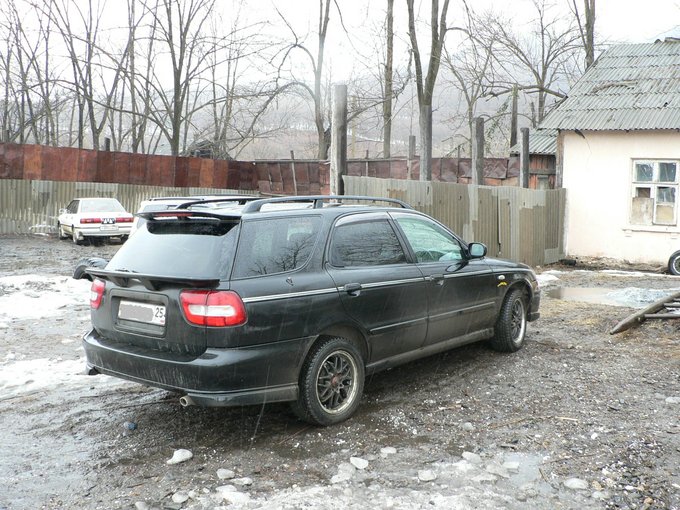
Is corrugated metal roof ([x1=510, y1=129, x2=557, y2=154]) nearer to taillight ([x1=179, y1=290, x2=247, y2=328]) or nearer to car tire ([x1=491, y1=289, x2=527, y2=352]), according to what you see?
car tire ([x1=491, y1=289, x2=527, y2=352])

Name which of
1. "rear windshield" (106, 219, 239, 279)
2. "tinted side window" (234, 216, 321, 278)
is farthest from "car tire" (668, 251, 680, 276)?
"rear windshield" (106, 219, 239, 279)

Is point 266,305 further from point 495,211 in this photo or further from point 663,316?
point 495,211

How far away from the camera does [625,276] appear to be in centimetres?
1423

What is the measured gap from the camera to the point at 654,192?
1606 cm

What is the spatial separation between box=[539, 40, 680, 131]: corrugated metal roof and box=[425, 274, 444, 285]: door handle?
38.9 ft

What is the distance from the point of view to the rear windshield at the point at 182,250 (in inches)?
175

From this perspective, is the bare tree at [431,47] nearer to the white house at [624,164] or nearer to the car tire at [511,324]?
the white house at [624,164]

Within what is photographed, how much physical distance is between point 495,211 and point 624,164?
15.1 ft

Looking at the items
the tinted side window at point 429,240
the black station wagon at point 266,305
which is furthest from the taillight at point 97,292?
the tinted side window at point 429,240

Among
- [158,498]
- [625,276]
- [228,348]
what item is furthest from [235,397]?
[625,276]

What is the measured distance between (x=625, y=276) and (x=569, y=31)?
71.6ft

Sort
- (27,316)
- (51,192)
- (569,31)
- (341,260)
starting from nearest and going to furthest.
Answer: (341,260) → (27,316) → (51,192) → (569,31)

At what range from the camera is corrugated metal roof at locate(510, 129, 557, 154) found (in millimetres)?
20438

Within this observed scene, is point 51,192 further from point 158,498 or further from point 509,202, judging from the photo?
point 158,498
